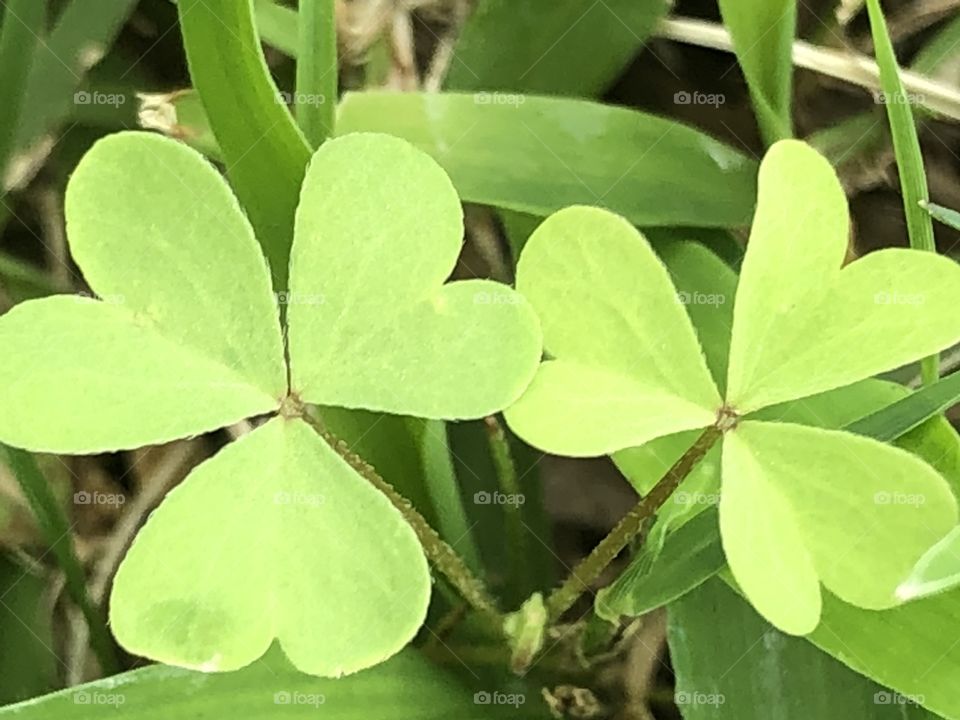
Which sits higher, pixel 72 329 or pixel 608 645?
pixel 72 329

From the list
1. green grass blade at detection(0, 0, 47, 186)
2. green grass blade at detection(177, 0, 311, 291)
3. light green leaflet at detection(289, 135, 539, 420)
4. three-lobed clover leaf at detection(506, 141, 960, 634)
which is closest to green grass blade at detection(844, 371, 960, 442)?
three-lobed clover leaf at detection(506, 141, 960, 634)

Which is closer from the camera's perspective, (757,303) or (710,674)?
(757,303)

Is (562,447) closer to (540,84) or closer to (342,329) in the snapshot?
(342,329)

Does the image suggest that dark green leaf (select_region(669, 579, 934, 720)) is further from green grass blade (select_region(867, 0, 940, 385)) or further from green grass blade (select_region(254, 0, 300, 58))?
green grass blade (select_region(254, 0, 300, 58))

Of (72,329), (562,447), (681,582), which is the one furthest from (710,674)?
(72,329)

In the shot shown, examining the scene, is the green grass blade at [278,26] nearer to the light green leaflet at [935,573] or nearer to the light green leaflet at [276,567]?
the light green leaflet at [276,567]

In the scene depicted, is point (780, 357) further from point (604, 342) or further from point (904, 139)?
point (904, 139)

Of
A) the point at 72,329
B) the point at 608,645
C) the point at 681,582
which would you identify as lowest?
the point at 608,645

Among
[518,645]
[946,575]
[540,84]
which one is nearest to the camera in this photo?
[946,575]
